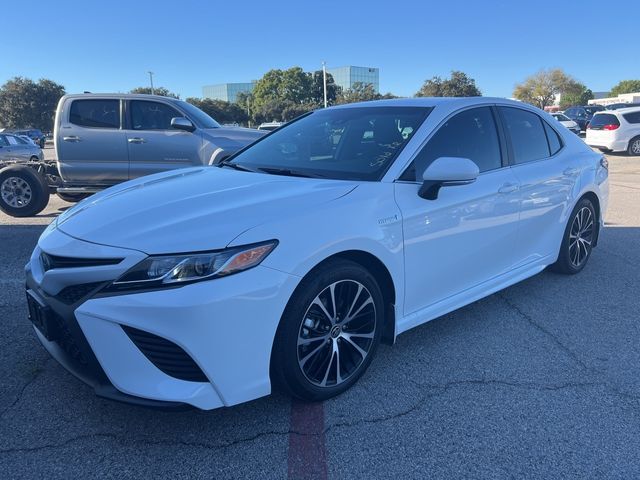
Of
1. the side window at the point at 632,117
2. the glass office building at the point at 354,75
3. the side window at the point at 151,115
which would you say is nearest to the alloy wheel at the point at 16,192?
the side window at the point at 151,115

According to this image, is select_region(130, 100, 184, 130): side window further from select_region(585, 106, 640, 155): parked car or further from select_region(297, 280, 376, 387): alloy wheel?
select_region(585, 106, 640, 155): parked car

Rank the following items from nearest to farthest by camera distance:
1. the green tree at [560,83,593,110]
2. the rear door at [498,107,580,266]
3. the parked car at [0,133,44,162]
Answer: the rear door at [498,107,580,266]
the parked car at [0,133,44,162]
the green tree at [560,83,593,110]

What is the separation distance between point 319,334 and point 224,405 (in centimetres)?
62

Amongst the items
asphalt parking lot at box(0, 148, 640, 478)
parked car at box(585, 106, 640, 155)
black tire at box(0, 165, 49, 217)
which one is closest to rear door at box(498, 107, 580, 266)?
asphalt parking lot at box(0, 148, 640, 478)

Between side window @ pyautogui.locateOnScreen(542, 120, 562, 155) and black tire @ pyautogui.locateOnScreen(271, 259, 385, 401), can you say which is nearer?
black tire @ pyautogui.locateOnScreen(271, 259, 385, 401)

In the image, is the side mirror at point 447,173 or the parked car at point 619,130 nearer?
the side mirror at point 447,173

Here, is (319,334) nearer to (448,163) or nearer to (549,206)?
(448,163)

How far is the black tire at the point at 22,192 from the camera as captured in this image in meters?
7.96

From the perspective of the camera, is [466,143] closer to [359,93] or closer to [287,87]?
[359,93]

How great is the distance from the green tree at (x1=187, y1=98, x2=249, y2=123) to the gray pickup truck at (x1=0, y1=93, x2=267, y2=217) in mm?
57524

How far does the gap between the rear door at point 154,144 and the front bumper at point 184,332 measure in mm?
5885

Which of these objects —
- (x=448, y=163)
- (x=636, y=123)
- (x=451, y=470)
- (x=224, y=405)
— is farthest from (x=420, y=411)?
(x=636, y=123)

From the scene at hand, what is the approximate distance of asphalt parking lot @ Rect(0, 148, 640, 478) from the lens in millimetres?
2287

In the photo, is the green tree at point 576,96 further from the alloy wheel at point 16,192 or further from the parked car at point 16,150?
the alloy wheel at point 16,192
